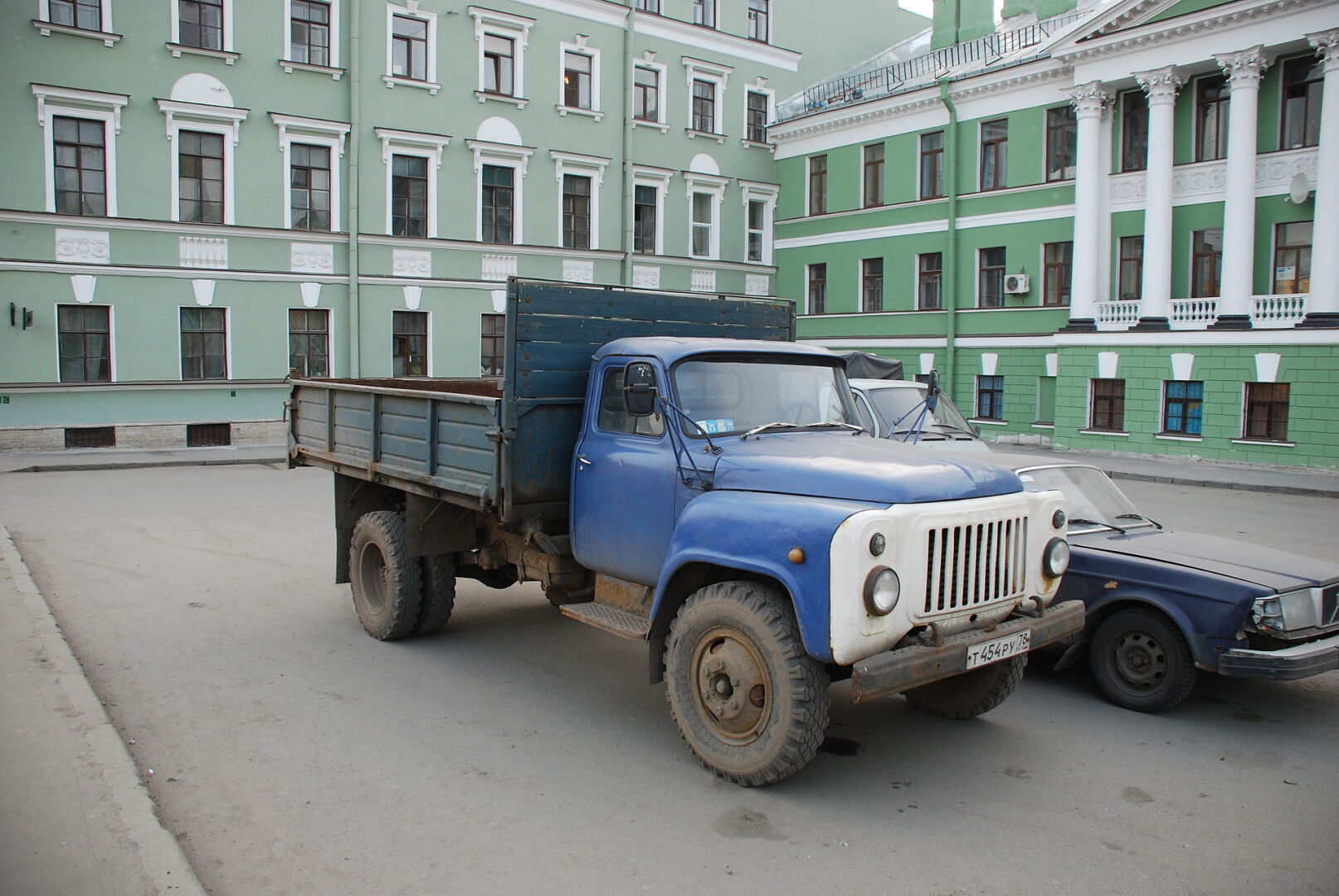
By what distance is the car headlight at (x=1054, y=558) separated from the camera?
507 centimetres

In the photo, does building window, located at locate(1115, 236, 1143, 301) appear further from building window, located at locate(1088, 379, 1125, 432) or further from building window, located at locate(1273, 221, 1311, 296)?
building window, located at locate(1273, 221, 1311, 296)

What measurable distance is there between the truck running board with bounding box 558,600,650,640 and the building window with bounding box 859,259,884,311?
24486mm

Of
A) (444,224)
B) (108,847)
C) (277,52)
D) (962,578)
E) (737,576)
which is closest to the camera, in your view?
(108,847)

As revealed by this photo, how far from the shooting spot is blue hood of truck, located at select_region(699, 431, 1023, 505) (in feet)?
14.8

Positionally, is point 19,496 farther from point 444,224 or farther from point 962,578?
point 962,578

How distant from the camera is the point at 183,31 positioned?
21562 millimetres

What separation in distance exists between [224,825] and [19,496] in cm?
1275

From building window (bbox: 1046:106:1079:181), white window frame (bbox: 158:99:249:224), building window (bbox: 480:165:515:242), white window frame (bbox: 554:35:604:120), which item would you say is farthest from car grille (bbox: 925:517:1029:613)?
white window frame (bbox: 554:35:604:120)

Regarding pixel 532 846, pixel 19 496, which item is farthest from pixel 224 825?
pixel 19 496

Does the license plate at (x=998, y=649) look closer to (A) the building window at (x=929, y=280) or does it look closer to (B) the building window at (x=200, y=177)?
(B) the building window at (x=200, y=177)

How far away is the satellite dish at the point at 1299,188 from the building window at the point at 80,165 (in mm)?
24416

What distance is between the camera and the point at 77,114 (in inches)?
805

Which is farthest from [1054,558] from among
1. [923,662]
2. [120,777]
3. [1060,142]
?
[1060,142]

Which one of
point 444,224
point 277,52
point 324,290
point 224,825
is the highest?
point 277,52
